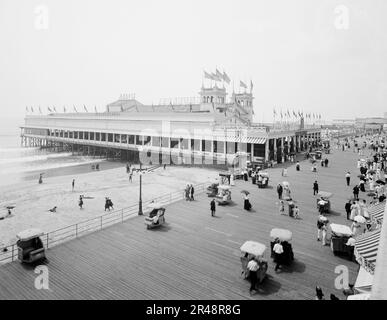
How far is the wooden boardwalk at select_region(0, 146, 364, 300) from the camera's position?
9414 millimetres

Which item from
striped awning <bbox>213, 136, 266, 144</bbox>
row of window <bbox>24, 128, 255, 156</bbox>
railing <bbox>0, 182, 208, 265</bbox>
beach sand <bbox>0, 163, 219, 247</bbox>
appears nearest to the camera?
railing <bbox>0, 182, 208, 265</bbox>

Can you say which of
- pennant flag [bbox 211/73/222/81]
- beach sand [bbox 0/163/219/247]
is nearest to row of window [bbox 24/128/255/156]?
beach sand [bbox 0/163/219/247]

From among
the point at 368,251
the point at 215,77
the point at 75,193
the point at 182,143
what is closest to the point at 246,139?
the point at 182,143

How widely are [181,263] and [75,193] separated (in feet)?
74.2

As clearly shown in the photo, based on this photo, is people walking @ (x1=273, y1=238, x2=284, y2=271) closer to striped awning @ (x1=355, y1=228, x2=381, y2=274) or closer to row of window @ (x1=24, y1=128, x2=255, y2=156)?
striped awning @ (x1=355, y1=228, x2=381, y2=274)

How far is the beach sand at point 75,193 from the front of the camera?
2092 centimetres

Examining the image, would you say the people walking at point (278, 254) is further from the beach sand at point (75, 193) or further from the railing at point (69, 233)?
the beach sand at point (75, 193)

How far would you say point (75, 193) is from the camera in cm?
3011

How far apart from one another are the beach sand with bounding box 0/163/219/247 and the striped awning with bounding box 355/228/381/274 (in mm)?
18318

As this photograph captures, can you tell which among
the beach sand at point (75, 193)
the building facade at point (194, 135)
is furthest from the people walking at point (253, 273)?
the building facade at point (194, 135)

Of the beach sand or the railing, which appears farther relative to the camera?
the beach sand

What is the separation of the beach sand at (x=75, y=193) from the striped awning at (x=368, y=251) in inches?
721

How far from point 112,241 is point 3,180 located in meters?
34.3

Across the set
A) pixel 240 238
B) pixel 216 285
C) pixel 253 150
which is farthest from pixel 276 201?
pixel 253 150
